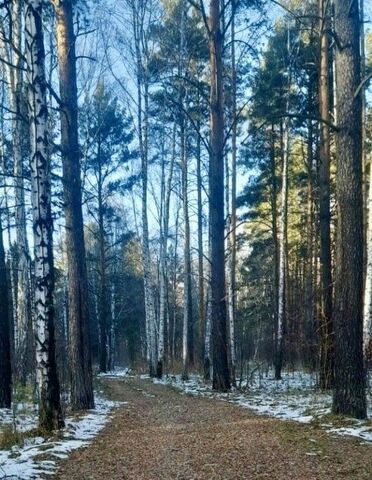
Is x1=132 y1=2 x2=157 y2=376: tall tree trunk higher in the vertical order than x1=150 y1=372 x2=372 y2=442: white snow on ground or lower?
higher

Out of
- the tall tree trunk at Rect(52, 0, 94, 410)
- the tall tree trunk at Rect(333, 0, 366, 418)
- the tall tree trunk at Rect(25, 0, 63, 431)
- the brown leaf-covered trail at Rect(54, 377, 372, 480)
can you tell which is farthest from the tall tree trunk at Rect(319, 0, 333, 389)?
the tall tree trunk at Rect(25, 0, 63, 431)

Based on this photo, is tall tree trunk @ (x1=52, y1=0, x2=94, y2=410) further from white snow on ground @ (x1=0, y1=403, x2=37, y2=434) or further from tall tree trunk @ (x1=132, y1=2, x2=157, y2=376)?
tall tree trunk @ (x1=132, y1=2, x2=157, y2=376)

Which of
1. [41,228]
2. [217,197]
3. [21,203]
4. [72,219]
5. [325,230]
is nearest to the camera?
[41,228]

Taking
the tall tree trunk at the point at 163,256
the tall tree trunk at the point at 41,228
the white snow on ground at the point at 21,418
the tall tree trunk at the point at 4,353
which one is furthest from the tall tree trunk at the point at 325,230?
the tall tree trunk at the point at 163,256

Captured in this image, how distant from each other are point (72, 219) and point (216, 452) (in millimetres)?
5279

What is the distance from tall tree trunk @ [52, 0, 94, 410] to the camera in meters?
8.69

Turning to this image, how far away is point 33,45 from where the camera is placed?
6133 mm

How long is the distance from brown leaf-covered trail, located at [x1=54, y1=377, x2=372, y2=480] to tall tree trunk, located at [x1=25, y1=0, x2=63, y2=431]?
893 mm

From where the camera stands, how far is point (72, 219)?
8.80 metres

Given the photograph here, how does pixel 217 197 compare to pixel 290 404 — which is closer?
pixel 290 404

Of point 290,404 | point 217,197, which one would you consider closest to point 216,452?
point 290,404

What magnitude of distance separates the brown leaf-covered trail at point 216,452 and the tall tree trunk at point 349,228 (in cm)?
89

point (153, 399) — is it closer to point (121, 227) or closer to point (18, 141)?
point (18, 141)

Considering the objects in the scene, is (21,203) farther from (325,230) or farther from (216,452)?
(216,452)
